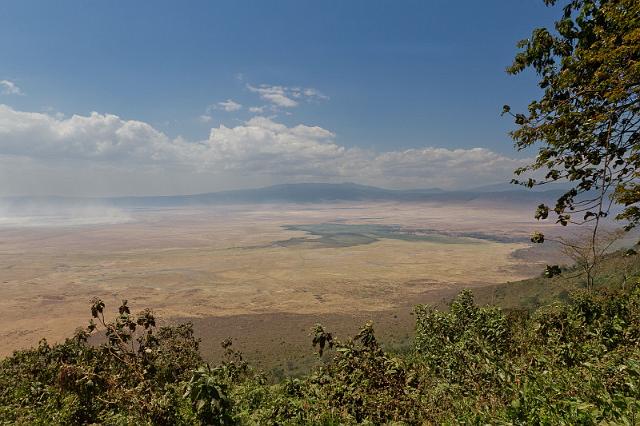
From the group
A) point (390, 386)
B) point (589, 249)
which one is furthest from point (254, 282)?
point (589, 249)

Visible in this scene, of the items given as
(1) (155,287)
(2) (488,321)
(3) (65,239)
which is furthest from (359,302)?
(3) (65,239)

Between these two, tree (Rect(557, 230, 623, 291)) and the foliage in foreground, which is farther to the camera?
tree (Rect(557, 230, 623, 291))

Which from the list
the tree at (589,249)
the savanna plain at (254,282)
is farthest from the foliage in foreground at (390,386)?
the savanna plain at (254,282)

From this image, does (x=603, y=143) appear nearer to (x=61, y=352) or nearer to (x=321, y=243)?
(x=61, y=352)

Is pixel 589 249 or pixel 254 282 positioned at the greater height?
pixel 589 249

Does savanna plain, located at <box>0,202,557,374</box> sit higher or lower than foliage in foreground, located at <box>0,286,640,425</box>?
lower

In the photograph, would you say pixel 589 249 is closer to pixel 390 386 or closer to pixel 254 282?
pixel 390 386

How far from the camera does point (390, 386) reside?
8.94 metres

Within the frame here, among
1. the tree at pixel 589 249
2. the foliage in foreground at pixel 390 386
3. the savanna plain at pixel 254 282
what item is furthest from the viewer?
the savanna plain at pixel 254 282

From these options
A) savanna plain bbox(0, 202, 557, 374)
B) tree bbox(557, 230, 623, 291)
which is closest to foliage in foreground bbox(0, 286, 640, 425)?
tree bbox(557, 230, 623, 291)

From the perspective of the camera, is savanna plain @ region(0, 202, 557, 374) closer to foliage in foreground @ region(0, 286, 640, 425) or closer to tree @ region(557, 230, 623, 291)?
foliage in foreground @ region(0, 286, 640, 425)

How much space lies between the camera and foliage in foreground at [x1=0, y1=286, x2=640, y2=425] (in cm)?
552

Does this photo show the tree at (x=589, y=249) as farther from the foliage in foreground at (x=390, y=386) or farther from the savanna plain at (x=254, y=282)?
the savanna plain at (x=254, y=282)

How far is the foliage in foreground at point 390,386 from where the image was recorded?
552 cm
